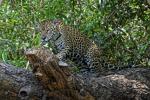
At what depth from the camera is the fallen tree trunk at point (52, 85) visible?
2.18m

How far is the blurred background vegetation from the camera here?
344 centimetres

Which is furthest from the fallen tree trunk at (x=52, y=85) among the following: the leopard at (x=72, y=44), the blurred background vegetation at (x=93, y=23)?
the blurred background vegetation at (x=93, y=23)

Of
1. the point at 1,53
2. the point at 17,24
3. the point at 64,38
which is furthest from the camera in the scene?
the point at 17,24

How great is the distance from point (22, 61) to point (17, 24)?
0.59 meters

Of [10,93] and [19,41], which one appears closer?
[10,93]

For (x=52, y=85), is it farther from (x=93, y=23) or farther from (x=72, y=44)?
(x=93, y=23)

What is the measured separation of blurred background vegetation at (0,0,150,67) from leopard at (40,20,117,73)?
11cm

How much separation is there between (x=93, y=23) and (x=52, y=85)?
1.37m

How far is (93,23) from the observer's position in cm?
348

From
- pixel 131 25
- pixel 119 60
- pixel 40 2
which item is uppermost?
pixel 40 2

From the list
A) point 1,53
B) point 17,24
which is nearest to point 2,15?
point 17,24

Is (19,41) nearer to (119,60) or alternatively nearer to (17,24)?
(17,24)

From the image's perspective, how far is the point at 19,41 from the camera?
356cm

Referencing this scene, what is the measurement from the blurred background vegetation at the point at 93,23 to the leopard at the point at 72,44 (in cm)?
11
